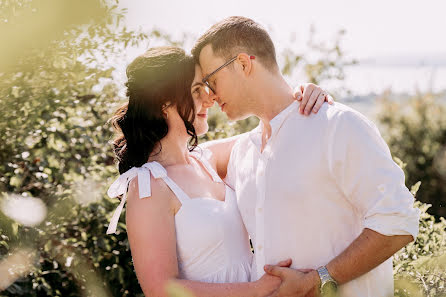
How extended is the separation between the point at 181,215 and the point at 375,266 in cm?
100

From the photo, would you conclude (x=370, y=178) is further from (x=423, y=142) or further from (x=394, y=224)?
(x=423, y=142)

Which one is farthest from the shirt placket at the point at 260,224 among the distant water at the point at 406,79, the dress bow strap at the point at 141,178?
the distant water at the point at 406,79

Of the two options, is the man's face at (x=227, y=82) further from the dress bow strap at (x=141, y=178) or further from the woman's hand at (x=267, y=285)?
the woman's hand at (x=267, y=285)

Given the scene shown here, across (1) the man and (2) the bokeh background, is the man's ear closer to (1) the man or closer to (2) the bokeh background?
(1) the man

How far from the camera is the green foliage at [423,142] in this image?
8008 millimetres

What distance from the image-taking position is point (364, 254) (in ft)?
7.34

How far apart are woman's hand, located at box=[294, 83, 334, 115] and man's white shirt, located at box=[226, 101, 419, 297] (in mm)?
43

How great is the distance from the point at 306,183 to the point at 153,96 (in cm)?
101

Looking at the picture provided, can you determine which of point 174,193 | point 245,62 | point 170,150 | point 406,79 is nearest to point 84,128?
point 170,150

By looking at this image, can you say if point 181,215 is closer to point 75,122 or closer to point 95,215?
point 95,215

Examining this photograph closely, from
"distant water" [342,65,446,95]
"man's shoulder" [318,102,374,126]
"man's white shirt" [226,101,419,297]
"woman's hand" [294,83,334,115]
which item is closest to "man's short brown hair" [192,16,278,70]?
"woman's hand" [294,83,334,115]

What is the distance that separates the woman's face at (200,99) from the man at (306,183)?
5 cm

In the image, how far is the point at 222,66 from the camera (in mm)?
2805

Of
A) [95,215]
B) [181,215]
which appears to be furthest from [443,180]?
[181,215]
